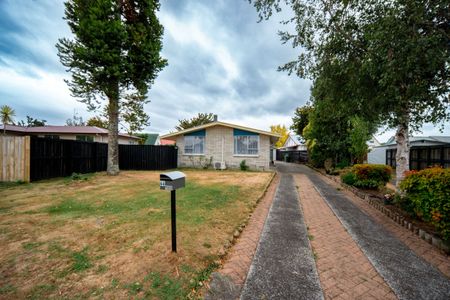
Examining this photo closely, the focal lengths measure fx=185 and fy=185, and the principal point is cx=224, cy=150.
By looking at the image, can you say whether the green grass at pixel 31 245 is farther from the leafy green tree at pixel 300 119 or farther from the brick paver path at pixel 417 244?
the leafy green tree at pixel 300 119

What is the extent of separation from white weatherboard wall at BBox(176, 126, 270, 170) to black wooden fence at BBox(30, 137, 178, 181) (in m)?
2.89

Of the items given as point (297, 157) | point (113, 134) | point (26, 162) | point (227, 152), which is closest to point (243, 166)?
point (227, 152)

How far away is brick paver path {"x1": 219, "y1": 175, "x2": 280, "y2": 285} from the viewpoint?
2576 mm

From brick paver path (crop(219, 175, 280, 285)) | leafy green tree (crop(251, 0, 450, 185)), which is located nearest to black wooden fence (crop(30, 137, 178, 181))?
brick paver path (crop(219, 175, 280, 285))

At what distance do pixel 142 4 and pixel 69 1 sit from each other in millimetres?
3840

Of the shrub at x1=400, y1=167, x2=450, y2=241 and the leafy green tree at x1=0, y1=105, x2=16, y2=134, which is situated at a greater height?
the leafy green tree at x1=0, y1=105, x2=16, y2=134

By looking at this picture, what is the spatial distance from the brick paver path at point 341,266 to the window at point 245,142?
11.7m

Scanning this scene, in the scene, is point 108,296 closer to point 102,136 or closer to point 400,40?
point 400,40

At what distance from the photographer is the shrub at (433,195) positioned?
10.6 ft

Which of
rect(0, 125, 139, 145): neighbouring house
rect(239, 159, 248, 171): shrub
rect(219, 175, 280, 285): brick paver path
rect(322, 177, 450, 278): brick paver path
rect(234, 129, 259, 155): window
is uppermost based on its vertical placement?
rect(0, 125, 139, 145): neighbouring house

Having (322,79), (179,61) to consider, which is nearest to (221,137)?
(179,61)

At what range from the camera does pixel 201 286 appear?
7.51 ft

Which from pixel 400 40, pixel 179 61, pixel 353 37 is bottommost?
Answer: pixel 400 40

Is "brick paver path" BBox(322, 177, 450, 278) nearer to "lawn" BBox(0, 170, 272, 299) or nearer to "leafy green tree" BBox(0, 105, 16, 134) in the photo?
"lawn" BBox(0, 170, 272, 299)
